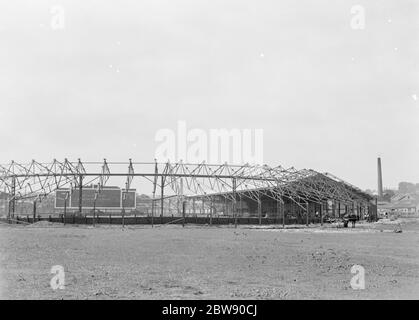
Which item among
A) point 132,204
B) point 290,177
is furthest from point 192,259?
point 290,177

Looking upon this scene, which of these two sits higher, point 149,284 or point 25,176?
point 25,176

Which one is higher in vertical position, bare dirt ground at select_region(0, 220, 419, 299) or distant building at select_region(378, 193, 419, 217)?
distant building at select_region(378, 193, 419, 217)

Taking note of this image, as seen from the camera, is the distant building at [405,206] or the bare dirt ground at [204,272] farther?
the distant building at [405,206]

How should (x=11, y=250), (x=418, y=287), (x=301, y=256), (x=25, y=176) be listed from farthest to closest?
(x=25, y=176) < (x=11, y=250) < (x=301, y=256) < (x=418, y=287)

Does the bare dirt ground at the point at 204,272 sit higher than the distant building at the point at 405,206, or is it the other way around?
the distant building at the point at 405,206

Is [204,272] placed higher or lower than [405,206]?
lower

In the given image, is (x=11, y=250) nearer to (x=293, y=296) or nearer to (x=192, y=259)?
(x=192, y=259)

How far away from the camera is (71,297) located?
10.1 metres

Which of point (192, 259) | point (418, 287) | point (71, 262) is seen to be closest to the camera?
point (418, 287)

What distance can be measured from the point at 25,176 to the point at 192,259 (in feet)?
163

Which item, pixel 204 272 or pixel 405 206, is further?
pixel 405 206

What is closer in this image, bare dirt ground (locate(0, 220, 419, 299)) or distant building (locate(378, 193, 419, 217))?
bare dirt ground (locate(0, 220, 419, 299))
